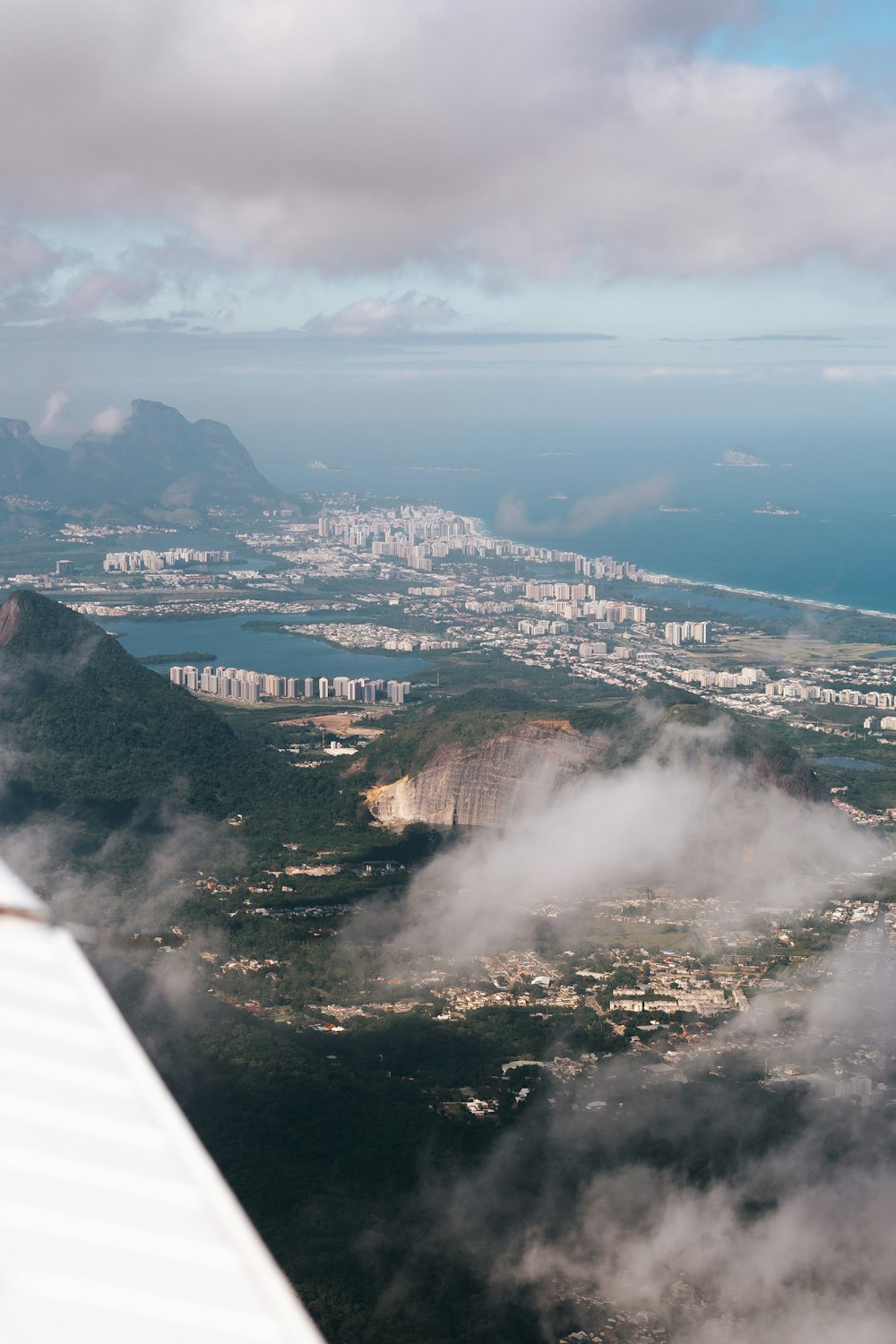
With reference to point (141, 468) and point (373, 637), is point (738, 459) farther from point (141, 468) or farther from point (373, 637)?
point (373, 637)

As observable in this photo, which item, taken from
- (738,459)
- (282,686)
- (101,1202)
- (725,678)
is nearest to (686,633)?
(725,678)

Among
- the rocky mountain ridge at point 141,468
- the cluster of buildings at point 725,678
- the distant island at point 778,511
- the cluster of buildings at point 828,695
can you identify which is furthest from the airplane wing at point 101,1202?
the distant island at point 778,511

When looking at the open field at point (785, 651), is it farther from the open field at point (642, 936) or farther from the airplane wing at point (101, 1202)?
the airplane wing at point (101, 1202)

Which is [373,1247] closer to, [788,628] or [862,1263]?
[862,1263]

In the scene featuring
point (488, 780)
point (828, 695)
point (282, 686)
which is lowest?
point (488, 780)

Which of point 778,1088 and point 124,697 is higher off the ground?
point 124,697

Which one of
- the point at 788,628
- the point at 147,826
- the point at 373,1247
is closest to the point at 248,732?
the point at 147,826
